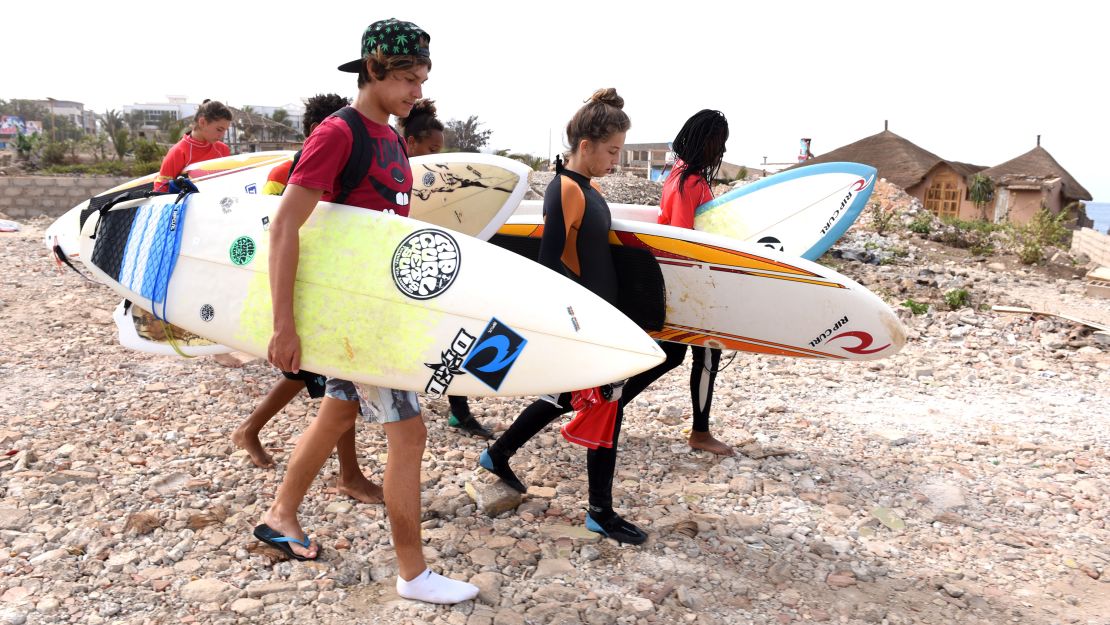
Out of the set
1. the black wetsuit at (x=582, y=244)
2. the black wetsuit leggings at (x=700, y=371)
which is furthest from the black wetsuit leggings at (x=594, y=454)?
the black wetsuit leggings at (x=700, y=371)

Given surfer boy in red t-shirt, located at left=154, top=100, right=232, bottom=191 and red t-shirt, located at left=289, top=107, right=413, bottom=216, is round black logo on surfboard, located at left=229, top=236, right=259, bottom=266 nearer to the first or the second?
red t-shirt, located at left=289, top=107, right=413, bottom=216

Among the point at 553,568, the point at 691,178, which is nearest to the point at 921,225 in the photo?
the point at 691,178

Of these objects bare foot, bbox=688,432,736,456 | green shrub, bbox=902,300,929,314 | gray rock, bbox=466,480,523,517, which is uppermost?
green shrub, bbox=902,300,929,314

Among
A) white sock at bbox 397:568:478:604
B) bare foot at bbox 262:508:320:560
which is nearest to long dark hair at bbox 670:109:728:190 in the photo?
white sock at bbox 397:568:478:604

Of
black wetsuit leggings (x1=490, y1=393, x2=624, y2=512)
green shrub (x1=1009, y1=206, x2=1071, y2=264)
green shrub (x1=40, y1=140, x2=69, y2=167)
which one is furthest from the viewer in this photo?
green shrub (x1=40, y1=140, x2=69, y2=167)

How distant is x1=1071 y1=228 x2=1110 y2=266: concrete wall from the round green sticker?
12844mm

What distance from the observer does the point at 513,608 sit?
2.20m

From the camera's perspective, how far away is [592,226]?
2.49m

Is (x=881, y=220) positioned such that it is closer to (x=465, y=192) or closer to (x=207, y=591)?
(x=465, y=192)

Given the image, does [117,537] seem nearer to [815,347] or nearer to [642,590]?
[642,590]

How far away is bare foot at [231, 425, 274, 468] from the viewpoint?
10.1 feet

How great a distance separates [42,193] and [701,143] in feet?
56.7

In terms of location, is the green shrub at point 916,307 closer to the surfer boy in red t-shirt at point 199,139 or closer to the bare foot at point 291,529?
the surfer boy in red t-shirt at point 199,139

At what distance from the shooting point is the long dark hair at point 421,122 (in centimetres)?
365
